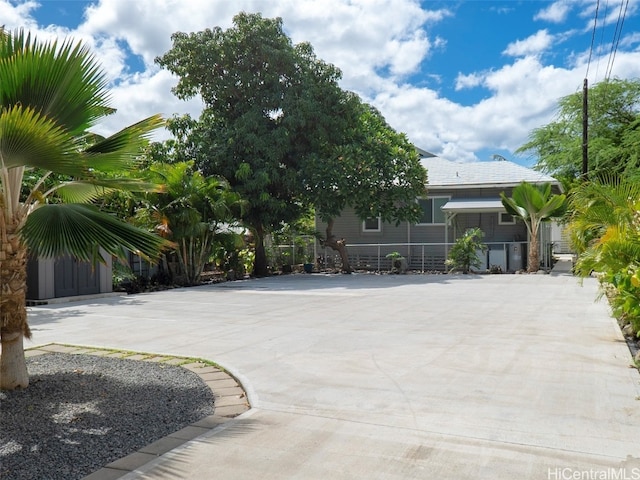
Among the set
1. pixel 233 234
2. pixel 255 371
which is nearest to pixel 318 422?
pixel 255 371

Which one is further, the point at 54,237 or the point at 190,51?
the point at 190,51

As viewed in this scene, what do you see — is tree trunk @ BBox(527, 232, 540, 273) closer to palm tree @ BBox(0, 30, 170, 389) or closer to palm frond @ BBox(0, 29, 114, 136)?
palm tree @ BBox(0, 30, 170, 389)

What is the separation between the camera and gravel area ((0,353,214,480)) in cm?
333

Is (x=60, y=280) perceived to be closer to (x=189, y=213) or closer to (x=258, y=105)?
(x=189, y=213)

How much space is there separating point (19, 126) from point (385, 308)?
751 cm

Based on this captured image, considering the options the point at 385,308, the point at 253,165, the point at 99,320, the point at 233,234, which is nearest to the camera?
the point at 99,320

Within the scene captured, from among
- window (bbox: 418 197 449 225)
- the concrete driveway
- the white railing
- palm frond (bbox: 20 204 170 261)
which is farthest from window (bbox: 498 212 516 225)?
palm frond (bbox: 20 204 170 261)

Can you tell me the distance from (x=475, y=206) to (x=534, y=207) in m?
2.28

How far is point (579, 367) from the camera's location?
5.50 metres

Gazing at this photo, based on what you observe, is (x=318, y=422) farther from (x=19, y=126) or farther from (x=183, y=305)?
(x=183, y=305)

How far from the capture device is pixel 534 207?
59.2 feet

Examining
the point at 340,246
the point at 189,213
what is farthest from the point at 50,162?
the point at 340,246
